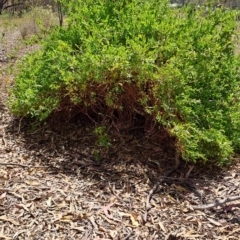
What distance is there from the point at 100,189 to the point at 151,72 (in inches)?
39.6

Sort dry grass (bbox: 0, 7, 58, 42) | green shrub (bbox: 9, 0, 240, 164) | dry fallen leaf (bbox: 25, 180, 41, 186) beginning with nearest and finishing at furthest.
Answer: dry fallen leaf (bbox: 25, 180, 41, 186), green shrub (bbox: 9, 0, 240, 164), dry grass (bbox: 0, 7, 58, 42)

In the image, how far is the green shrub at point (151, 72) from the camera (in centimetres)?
324

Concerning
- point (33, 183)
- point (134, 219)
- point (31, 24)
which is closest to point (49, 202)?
point (33, 183)

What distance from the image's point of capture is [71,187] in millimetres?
3090

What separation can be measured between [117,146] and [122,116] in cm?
29

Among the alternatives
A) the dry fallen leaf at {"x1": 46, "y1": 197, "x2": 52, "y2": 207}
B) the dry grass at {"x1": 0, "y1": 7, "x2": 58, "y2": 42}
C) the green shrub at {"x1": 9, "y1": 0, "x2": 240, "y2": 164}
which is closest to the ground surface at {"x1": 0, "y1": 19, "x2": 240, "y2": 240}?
the dry fallen leaf at {"x1": 46, "y1": 197, "x2": 52, "y2": 207}

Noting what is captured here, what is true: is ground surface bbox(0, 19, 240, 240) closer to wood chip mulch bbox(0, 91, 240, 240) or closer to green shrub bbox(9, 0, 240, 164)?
wood chip mulch bbox(0, 91, 240, 240)

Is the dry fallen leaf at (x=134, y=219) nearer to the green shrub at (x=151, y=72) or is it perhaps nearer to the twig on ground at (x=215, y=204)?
the twig on ground at (x=215, y=204)

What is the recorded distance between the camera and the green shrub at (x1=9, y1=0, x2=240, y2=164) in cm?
324

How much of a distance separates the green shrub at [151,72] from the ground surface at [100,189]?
0.24 m

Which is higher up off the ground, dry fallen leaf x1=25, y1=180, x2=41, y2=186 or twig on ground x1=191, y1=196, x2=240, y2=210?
dry fallen leaf x1=25, y1=180, x2=41, y2=186

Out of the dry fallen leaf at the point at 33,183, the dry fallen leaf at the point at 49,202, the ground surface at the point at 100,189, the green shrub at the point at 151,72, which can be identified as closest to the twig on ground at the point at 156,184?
the ground surface at the point at 100,189

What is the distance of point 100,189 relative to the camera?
3.10 meters

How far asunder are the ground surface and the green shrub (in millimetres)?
237
